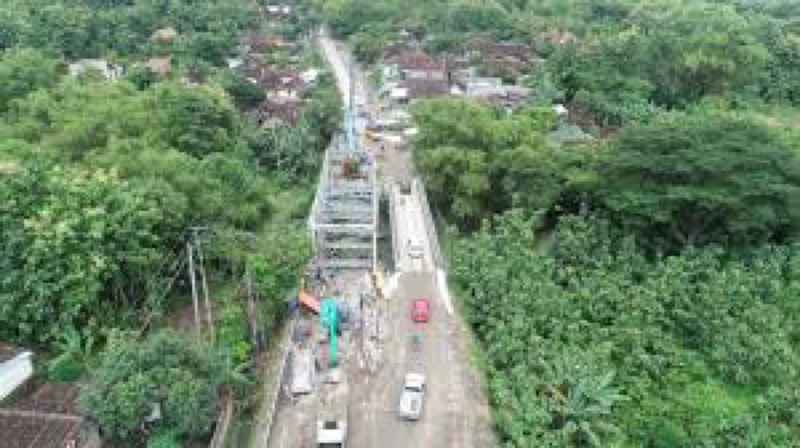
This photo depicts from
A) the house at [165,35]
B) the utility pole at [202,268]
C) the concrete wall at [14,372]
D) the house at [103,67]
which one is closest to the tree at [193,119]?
the utility pole at [202,268]

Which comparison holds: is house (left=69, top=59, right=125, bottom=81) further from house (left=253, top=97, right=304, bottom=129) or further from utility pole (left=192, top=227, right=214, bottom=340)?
utility pole (left=192, top=227, right=214, bottom=340)

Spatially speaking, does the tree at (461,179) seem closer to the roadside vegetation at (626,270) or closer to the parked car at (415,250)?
the roadside vegetation at (626,270)

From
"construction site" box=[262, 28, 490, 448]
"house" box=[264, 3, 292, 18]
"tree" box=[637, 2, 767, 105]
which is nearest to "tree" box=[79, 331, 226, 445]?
"construction site" box=[262, 28, 490, 448]

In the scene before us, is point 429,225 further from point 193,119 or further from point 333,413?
point 193,119

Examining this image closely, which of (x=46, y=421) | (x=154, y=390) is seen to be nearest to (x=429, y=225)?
(x=154, y=390)

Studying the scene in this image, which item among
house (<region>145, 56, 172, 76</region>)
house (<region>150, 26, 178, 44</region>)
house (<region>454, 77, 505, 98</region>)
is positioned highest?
house (<region>150, 26, 178, 44</region>)
